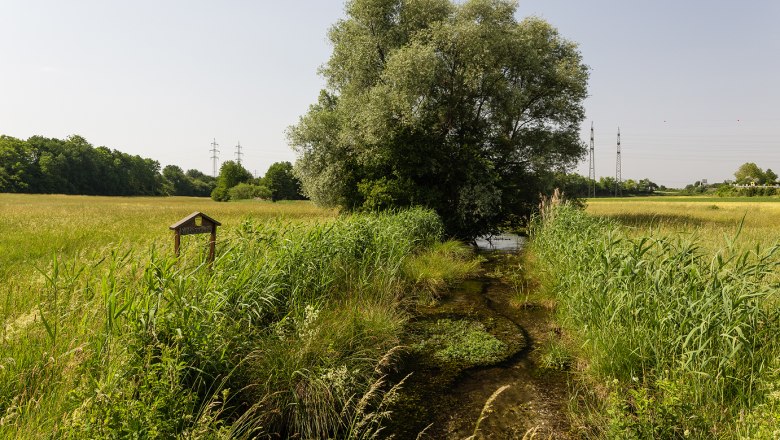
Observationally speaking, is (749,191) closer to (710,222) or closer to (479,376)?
(710,222)

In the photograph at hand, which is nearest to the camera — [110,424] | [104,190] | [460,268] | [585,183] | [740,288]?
[110,424]

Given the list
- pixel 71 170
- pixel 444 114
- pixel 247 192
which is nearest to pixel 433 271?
pixel 444 114

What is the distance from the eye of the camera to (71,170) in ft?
263

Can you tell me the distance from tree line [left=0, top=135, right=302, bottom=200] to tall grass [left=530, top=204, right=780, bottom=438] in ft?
191

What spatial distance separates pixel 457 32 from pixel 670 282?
16.2m

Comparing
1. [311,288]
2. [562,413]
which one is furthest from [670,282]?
[311,288]

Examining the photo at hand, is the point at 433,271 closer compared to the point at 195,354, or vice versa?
the point at 195,354

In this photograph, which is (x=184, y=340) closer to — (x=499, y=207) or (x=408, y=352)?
(x=408, y=352)

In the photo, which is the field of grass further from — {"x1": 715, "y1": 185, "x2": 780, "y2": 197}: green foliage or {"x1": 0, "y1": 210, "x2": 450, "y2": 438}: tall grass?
{"x1": 715, "y1": 185, "x2": 780, "y2": 197}: green foliage

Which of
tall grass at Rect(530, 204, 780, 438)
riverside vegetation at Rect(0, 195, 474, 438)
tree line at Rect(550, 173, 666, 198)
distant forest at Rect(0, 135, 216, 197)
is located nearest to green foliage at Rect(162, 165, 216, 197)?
distant forest at Rect(0, 135, 216, 197)

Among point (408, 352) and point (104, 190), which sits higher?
point (104, 190)

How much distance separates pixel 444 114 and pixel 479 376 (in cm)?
1583

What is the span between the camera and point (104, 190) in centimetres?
8512

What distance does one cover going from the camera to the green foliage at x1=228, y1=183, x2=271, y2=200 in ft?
232
